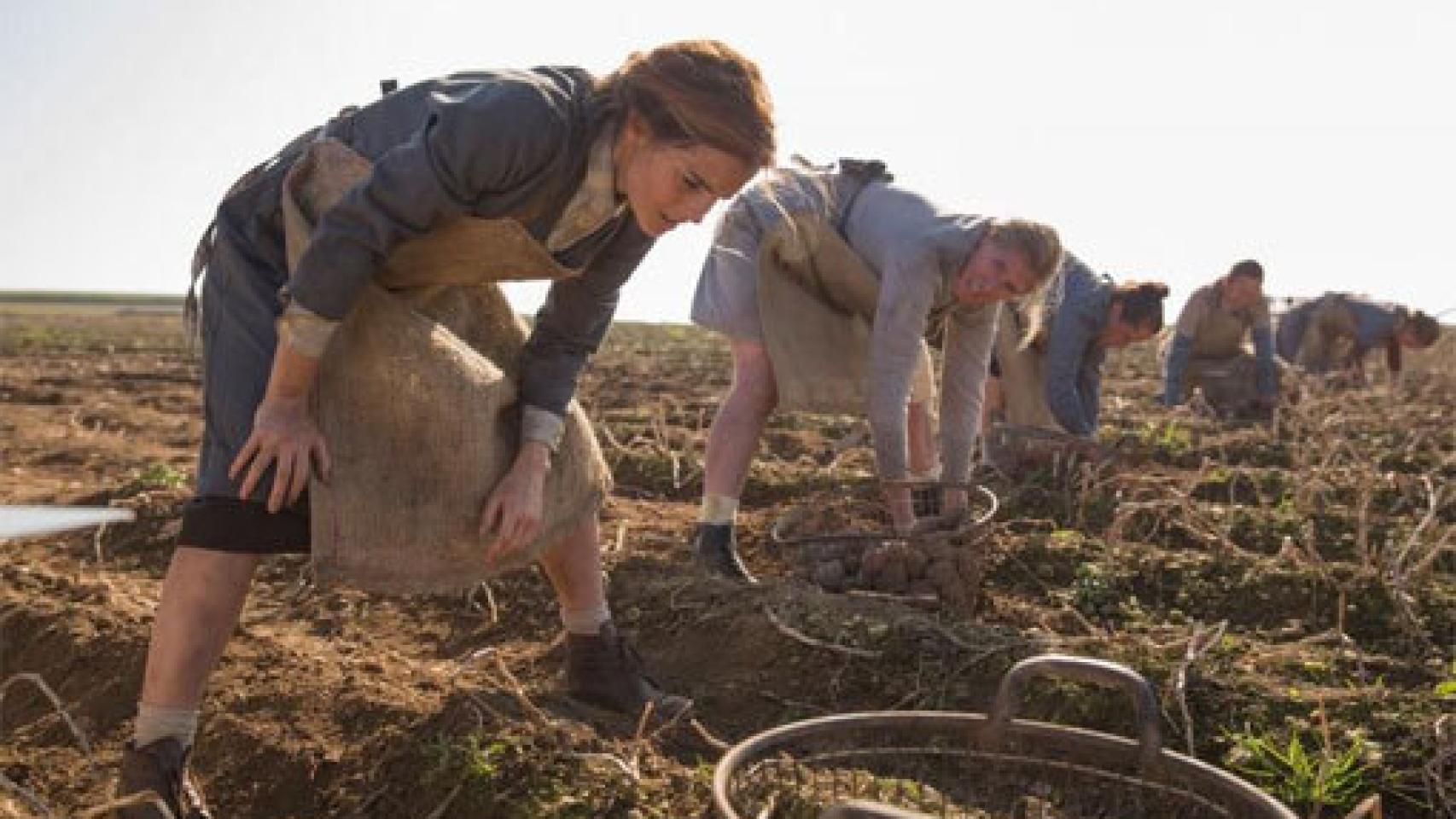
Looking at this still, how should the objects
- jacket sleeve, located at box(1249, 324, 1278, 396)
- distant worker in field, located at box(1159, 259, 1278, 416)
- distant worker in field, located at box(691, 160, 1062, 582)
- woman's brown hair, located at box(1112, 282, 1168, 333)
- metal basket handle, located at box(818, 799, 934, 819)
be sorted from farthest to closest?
jacket sleeve, located at box(1249, 324, 1278, 396) < distant worker in field, located at box(1159, 259, 1278, 416) < woman's brown hair, located at box(1112, 282, 1168, 333) < distant worker in field, located at box(691, 160, 1062, 582) < metal basket handle, located at box(818, 799, 934, 819)

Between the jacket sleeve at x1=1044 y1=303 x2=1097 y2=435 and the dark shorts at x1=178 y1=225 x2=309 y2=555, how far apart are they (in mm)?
3763

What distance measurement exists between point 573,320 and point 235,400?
67 centimetres

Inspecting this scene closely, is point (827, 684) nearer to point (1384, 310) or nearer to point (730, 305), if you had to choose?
point (730, 305)

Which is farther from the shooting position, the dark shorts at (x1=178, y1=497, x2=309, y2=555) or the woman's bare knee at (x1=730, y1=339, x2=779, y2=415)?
the woman's bare knee at (x1=730, y1=339, x2=779, y2=415)

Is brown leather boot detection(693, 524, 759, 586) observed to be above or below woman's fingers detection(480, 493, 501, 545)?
below

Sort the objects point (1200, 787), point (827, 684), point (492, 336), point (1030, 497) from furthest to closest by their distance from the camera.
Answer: point (1030, 497) → point (827, 684) → point (492, 336) → point (1200, 787)

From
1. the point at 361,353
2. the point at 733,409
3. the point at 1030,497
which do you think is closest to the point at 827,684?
the point at 733,409

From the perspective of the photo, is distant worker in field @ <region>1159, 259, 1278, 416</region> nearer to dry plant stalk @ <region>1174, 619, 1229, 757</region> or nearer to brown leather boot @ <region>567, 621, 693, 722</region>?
dry plant stalk @ <region>1174, 619, 1229, 757</region>

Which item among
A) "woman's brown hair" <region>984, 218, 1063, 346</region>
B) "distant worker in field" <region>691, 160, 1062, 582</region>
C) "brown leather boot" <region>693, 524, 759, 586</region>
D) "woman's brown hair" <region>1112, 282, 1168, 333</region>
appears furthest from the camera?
"woman's brown hair" <region>1112, 282, 1168, 333</region>

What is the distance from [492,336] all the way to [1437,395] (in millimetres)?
9595

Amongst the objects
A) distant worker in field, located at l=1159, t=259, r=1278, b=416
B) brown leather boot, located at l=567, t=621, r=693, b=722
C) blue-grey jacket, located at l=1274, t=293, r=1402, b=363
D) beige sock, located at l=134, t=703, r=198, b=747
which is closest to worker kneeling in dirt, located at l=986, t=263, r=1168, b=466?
distant worker in field, located at l=1159, t=259, r=1278, b=416

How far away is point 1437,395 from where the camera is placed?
1022cm

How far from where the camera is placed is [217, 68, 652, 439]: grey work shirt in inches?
79.6

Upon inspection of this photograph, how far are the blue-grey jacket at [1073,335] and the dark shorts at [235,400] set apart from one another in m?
3.67
